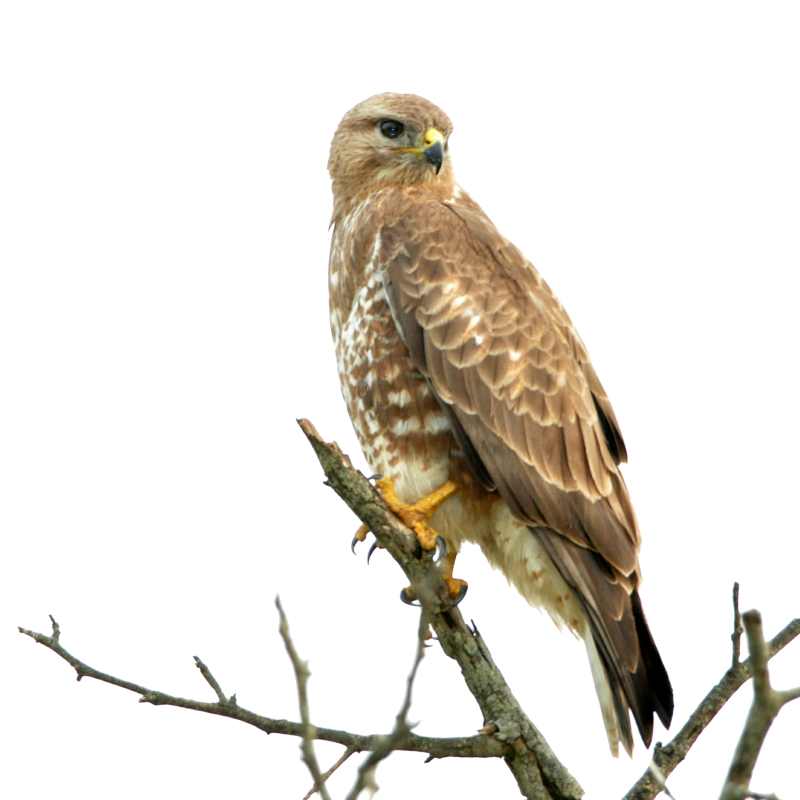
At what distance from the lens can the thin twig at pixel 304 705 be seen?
308 centimetres

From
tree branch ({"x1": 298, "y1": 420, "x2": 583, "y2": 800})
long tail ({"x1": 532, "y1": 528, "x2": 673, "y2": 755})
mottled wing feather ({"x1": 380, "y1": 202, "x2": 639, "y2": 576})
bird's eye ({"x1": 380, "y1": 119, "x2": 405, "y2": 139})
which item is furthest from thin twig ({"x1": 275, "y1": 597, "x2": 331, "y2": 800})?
bird's eye ({"x1": 380, "y1": 119, "x2": 405, "y2": 139})

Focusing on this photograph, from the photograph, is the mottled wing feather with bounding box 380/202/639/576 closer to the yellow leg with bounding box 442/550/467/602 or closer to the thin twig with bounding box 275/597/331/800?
the yellow leg with bounding box 442/550/467/602

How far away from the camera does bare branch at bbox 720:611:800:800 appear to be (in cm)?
294

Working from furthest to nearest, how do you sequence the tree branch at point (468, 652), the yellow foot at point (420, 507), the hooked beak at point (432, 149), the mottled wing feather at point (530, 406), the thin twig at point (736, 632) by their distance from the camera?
the hooked beak at point (432, 149), the mottled wing feather at point (530, 406), the yellow foot at point (420, 507), the tree branch at point (468, 652), the thin twig at point (736, 632)

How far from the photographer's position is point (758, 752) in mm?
3168

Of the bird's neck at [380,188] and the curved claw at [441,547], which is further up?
the bird's neck at [380,188]

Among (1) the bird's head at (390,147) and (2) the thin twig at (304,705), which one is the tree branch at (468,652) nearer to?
(2) the thin twig at (304,705)

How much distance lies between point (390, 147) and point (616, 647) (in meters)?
3.42

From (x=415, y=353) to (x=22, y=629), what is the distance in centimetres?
252

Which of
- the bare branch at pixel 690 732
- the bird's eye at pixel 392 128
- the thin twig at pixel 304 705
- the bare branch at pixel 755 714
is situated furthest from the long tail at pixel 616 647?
the thin twig at pixel 304 705

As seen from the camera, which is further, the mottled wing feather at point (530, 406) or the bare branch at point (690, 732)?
the mottled wing feather at point (530, 406)

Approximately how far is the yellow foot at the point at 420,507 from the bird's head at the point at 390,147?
2184mm

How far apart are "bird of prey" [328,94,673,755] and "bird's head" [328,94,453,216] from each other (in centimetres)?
49

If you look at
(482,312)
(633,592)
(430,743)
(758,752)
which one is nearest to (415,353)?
(482,312)
